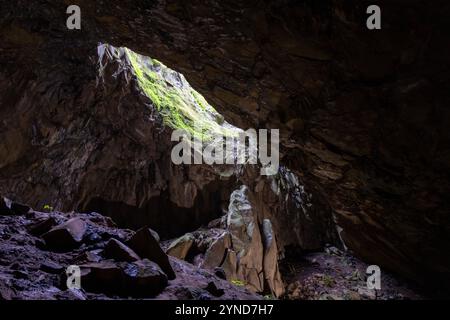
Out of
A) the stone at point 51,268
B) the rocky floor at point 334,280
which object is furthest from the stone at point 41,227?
the rocky floor at point 334,280

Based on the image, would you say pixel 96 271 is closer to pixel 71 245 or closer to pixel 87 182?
pixel 71 245

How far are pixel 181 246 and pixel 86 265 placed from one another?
6.50 metres

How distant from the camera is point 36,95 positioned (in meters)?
8.74

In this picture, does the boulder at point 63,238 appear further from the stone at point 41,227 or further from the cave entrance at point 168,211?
the cave entrance at point 168,211

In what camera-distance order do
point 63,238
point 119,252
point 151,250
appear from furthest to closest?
point 63,238 < point 151,250 < point 119,252

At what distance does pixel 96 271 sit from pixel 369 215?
6936 millimetres

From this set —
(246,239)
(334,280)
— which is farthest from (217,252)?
(334,280)

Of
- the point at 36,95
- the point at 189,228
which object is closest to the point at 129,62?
the point at 36,95

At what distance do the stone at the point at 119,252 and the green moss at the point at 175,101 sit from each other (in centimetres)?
722

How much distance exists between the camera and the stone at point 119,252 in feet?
14.9

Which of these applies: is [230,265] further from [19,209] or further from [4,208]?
[4,208]

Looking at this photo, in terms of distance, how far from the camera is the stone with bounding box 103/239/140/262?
14.9ft

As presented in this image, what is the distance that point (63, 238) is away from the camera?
497 centimetres

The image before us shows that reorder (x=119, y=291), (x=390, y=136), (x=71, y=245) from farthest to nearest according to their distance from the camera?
(x=390, y=136)
(x=71, y=245)
(x=119, y=291)
